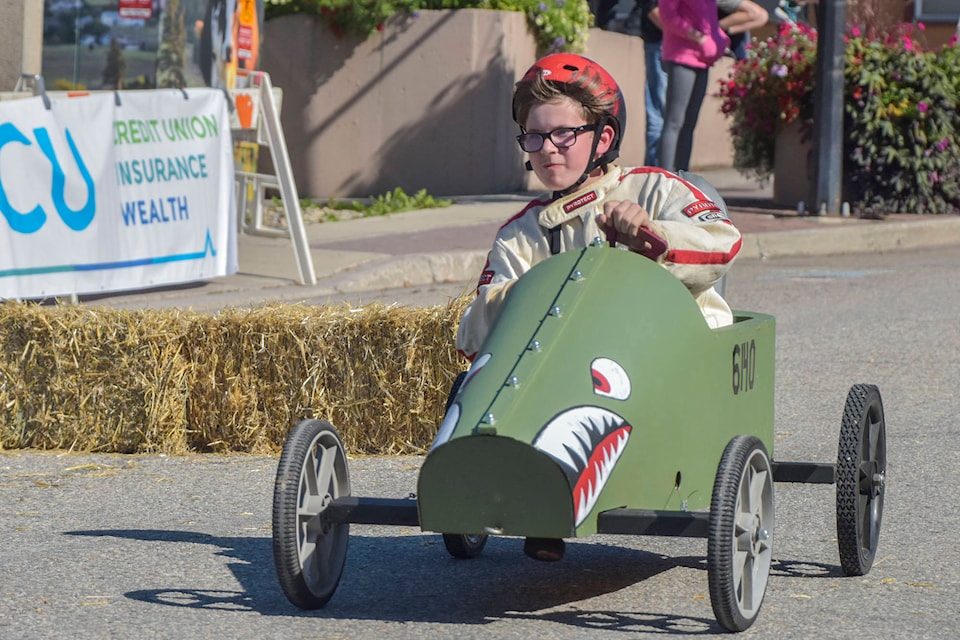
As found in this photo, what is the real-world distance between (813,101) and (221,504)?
869cm

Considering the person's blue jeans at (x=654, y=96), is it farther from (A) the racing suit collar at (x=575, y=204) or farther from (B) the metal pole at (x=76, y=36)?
(A) the racing suit collar at (x=575, y=204)

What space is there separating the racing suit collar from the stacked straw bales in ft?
5.71

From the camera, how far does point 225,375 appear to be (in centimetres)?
605

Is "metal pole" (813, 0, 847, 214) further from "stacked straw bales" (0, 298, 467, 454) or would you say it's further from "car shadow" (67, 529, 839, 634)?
"car shadow" (67, 529, 839, 634)

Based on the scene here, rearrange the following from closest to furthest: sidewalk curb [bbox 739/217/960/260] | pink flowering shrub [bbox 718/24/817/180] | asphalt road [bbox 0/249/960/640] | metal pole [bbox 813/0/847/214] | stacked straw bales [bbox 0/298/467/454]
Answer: asphalt road [bbox 0/249/960/640] → stacked straw bales [bbox 0/298/467/454] → sidewalk curb [bbox 739/217/960/260] → metal pole [bbox 813/0/847/214] → pink flowering shrub [bbox 718/24/817/180]

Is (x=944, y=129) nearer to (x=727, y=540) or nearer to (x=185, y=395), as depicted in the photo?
(x=185, y=395)

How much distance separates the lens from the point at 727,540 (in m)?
3.51

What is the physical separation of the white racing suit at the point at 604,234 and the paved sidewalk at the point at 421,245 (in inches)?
187

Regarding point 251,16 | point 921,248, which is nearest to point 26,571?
point 251,16

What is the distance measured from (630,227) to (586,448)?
656 mm

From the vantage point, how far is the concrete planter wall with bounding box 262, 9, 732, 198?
14578mm

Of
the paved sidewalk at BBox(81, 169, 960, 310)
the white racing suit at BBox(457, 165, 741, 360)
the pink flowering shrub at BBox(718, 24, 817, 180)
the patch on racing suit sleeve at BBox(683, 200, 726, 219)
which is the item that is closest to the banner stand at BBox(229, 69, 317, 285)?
the paved sidewalk at BBox(81, 169, 960, 310)

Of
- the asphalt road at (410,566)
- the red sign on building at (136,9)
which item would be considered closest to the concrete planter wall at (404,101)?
the red sign on building at (136,9)

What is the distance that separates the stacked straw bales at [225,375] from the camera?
5957mm
